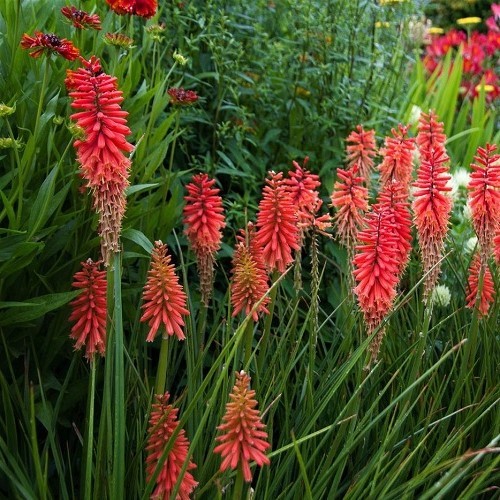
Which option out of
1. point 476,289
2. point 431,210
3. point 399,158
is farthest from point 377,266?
point 399,158

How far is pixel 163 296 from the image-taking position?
2227 mm

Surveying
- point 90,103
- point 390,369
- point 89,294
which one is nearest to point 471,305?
point 390,369

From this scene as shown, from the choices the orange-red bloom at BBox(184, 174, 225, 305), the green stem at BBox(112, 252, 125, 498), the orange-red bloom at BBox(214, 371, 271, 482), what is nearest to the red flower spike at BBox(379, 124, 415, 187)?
the orange-red bloom at BBox(184, 174, 225, 305)

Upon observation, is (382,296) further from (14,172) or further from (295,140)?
(295,140)

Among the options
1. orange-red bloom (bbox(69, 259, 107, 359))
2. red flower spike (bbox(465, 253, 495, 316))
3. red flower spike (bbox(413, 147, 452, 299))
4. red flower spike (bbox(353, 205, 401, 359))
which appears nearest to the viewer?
orange-red bloom (bbox(69, 259, 107, 359))

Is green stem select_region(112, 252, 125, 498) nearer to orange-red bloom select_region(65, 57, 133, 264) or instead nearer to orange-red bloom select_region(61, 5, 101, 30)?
orange-red bloom select_region(65, 57, 133, 264)

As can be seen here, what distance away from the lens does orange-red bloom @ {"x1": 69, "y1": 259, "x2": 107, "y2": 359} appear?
2.36 metres

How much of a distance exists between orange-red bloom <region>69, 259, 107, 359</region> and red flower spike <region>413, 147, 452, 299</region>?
966 millimetres

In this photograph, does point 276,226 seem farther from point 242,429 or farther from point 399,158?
point 399,158

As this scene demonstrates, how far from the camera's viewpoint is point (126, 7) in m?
3.13

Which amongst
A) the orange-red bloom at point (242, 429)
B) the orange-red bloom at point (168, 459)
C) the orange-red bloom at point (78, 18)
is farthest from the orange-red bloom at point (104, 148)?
the orange-red bloom at point (78, 18)

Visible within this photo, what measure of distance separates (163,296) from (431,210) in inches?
35.3

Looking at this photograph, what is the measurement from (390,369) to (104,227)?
1199 millimetres

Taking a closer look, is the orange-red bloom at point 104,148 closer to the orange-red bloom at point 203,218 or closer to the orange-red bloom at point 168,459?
the orange-red bloom at point 168,459
